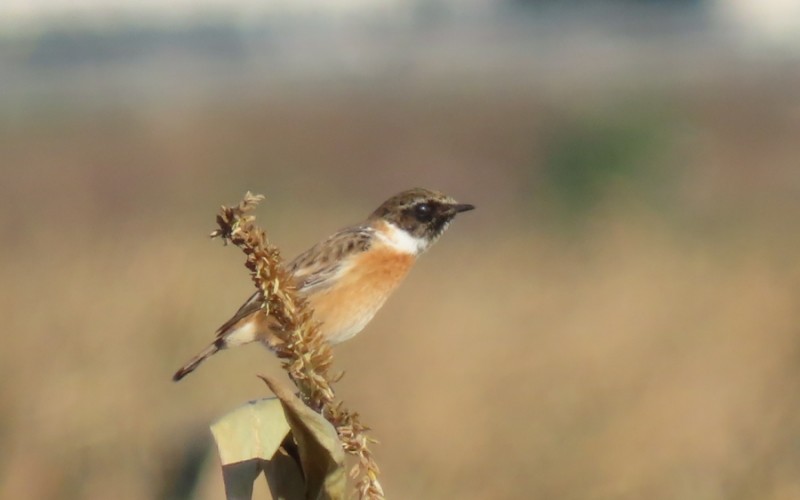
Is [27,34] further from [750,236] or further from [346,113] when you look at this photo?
[750,236]

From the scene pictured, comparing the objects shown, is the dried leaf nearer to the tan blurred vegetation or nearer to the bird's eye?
the tan blurred vegetation

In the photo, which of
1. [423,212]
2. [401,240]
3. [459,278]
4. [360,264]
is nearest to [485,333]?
[459,278]

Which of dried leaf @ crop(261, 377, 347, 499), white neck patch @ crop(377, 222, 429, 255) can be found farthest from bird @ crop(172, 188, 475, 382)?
dried leaf @ crop(261, 377, 347, 499)

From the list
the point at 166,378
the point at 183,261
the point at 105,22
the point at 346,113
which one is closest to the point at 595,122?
the point at 346,113

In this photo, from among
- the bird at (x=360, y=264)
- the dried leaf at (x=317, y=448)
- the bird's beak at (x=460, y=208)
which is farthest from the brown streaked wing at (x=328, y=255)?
the dried leaf at (x=317, y=448)

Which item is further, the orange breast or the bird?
the orange breast

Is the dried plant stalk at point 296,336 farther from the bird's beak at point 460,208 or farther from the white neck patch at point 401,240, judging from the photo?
the white neck patch at point 401,240
